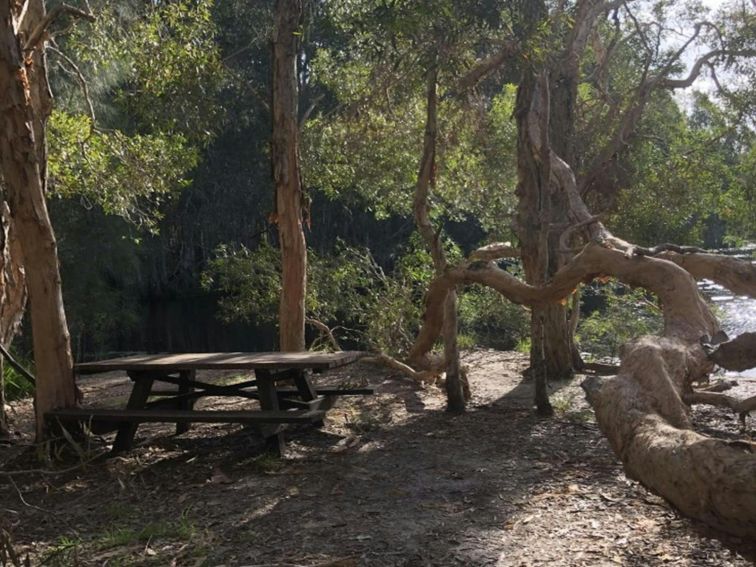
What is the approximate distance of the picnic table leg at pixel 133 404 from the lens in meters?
6.45

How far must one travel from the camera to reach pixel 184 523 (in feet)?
15.5

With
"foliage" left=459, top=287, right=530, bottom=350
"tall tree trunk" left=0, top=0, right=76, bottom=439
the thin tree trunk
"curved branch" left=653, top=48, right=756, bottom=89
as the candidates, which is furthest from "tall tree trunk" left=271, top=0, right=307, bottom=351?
"foliage" left=459, top=287, right=530, bottom=350

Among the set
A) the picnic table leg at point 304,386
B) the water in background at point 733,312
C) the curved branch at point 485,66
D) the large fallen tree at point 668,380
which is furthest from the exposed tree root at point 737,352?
the water in background at point 733,312

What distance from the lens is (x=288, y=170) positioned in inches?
362

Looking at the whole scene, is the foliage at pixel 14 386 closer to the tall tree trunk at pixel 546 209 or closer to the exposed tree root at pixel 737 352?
the tall tree trunk at pixel 546 209

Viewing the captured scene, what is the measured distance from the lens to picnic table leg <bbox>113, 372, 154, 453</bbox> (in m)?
6.45

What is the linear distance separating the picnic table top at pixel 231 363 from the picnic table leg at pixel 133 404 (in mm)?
149

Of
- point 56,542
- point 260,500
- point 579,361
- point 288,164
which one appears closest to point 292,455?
point 260,500

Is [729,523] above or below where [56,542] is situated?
above

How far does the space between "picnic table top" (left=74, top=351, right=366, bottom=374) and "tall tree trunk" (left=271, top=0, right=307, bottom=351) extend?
2.53 meters

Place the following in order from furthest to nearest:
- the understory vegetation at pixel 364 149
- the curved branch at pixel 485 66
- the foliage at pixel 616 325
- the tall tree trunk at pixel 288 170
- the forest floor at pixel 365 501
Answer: the foliage at pixel 616 325
the understory vegetation at pixel 364 149
the tall tree trunk at pixel 288 170
the curved branch at pixel 485 66
the forest floor at pixel 365 501

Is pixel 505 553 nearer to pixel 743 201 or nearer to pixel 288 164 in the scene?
pixel 288 164

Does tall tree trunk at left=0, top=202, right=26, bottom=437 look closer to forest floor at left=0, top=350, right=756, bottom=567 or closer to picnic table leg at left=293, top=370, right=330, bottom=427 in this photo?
forest floor at left=0, top=350, right=756, bottom=567

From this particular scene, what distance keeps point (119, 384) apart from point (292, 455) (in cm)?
562
